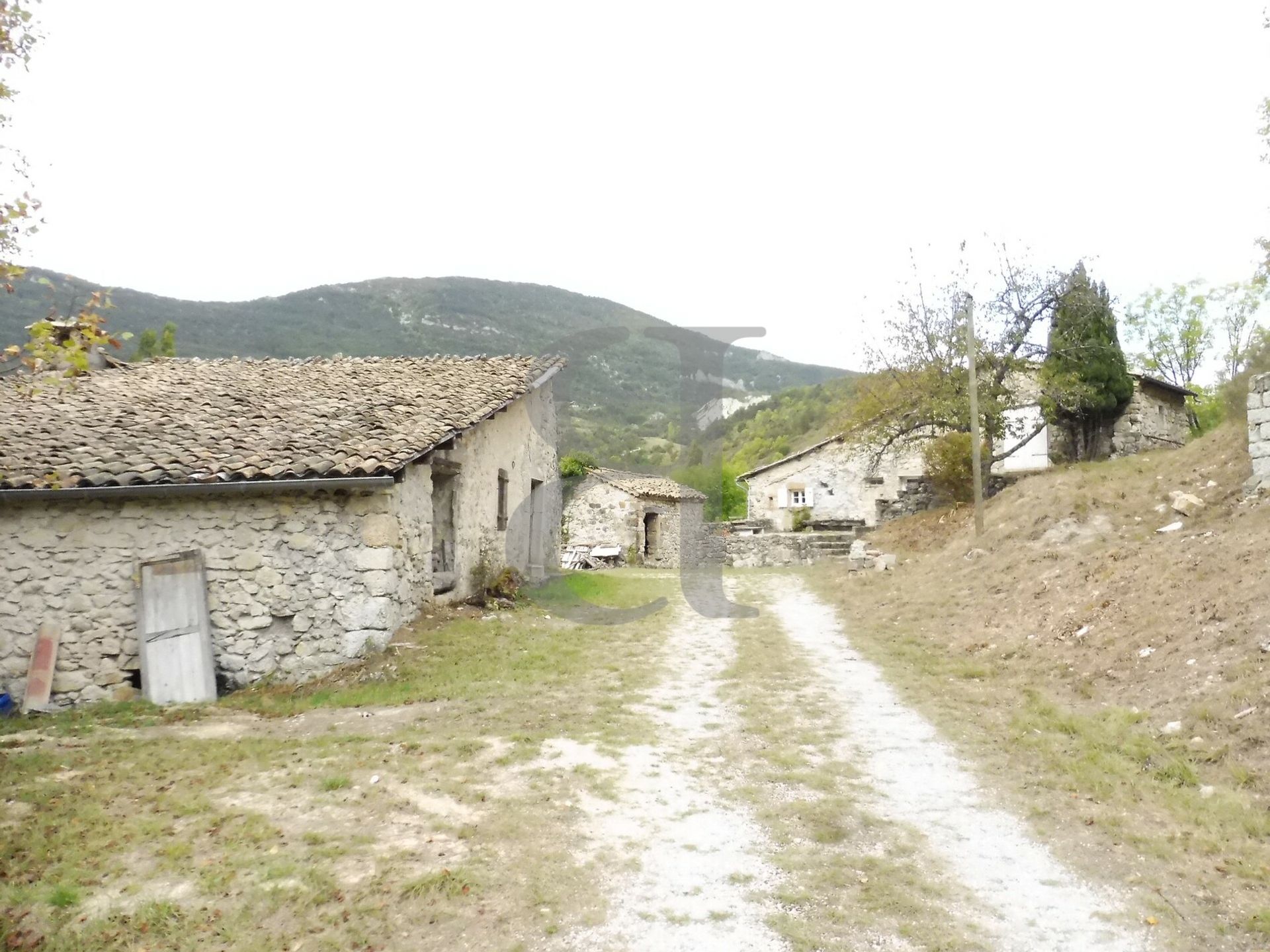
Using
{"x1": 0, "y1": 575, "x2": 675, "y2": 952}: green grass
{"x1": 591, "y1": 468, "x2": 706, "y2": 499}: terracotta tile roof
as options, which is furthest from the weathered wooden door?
{"x1": 591, "y1": 468, "x2": 706, "y2": 499}: terracotta tile roof

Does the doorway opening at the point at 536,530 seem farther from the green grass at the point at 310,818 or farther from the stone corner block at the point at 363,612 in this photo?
the green grass at the point at 310,818

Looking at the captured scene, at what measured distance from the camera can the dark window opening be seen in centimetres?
1426

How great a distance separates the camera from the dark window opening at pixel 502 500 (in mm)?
14258

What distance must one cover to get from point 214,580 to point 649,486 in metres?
19.9

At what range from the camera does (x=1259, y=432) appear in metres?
10.4

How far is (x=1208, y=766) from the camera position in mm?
5328

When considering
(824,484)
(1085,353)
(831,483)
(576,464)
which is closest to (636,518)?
(576,464)

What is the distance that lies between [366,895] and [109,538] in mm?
7074

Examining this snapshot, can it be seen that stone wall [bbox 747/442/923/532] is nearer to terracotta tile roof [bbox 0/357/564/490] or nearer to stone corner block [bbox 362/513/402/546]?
terracotta tile roof [bbox 0/357/564/490]

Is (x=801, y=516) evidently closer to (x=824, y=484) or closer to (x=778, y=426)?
(x=824, y=484)

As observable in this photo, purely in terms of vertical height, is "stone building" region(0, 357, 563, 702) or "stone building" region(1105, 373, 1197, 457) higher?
"stone building" region(1105, 373, 1197, 457)

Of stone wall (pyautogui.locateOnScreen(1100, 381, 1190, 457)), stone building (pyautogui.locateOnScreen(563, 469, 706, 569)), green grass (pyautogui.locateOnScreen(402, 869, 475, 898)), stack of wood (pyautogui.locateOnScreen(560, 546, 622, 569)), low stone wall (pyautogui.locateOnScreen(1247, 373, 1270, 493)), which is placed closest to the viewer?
green grass (pyautogui.locateOnScreen(402, 869, 475, 898))

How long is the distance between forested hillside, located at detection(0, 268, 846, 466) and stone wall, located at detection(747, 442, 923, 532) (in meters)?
4.52

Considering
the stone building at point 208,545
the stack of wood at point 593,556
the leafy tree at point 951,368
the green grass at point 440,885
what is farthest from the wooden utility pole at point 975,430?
the stack of wood at point 593,556
